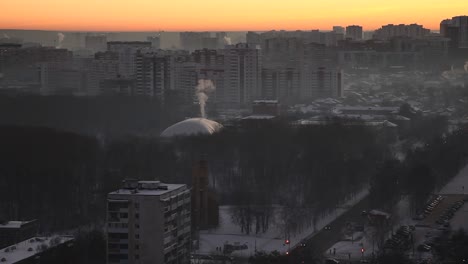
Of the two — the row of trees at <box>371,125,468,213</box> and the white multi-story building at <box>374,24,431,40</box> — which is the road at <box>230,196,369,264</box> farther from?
the white multi-story building at <box>374,24,431,40</box>

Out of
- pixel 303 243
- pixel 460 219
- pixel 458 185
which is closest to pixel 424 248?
pixel 303 243

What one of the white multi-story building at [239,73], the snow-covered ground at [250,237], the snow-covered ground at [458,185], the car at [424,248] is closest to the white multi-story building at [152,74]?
the white multi-story building at [239,73]

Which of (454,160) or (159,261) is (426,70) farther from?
(159,261)

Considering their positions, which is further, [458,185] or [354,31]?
[354,31]

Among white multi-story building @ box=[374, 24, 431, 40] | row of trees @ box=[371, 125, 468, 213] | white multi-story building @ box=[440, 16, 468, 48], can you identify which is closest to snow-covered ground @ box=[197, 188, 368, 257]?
row of trees @ box=[371, 125, 468, 213]

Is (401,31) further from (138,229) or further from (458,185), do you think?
(138,229)

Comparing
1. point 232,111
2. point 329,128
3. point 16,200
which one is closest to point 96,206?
point 16,200

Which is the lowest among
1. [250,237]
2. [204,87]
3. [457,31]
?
[250,237]

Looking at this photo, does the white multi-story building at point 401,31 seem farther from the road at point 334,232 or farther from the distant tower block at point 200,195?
the distant tower block at point 200,195
